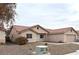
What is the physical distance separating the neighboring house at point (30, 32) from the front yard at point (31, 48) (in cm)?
9

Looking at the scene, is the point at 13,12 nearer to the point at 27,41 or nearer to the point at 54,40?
the point at 27,41

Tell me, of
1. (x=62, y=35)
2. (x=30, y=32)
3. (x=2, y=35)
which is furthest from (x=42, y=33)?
(x=2, y=35)

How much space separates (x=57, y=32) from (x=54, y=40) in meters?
0.13

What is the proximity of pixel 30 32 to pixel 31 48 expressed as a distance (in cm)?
24

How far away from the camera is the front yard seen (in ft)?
10.5

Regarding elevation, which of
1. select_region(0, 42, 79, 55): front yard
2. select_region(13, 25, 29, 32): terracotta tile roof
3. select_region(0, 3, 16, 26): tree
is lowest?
select_region(0, 42, 79, 55): front yard

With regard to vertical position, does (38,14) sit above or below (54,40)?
above

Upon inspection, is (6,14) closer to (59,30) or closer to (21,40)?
(21,40)

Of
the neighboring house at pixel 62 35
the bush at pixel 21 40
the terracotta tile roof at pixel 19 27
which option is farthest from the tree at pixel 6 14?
the neighboring house at pixel 62 35

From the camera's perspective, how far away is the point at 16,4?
3.24m

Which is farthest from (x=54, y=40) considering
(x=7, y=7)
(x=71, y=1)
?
(x=7, y=7)

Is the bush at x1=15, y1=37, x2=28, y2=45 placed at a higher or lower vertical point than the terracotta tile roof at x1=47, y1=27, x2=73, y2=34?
lower

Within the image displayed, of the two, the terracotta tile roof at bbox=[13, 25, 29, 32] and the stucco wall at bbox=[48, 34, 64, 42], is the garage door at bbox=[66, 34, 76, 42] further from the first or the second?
the terracotta tile roof at bbox=[13, 25, 29, 32]

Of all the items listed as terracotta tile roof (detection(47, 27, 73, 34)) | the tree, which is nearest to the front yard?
terracotta tile roof (detection(47, 27, 73, 34))
